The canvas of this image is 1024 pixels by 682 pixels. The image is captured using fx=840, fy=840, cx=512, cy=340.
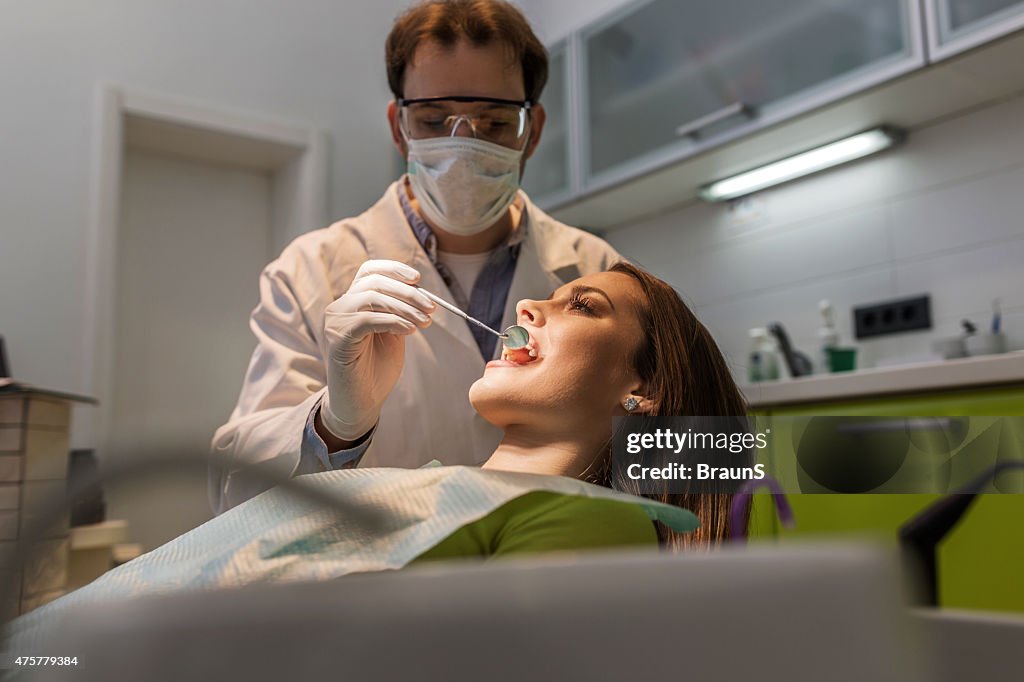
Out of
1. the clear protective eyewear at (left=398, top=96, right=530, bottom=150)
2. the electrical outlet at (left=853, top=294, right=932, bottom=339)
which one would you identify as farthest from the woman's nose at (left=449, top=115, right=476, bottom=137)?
the electrical outlet at (left=853, top=294, right=932, bottom=339)

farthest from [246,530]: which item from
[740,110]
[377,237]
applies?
[740,110]

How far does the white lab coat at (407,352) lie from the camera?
112 cm

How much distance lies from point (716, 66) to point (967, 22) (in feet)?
2.28

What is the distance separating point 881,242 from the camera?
7.50 ft

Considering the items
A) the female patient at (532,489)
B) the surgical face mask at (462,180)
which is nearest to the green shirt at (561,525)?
the female patient at (532,489)

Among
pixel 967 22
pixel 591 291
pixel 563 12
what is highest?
pixel 563 12

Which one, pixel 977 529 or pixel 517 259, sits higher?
pixel 517 259

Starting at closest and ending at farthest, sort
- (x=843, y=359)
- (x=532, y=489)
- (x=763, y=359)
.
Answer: (x=532, y=489), (x=843, y=359), (x=763, y=359)

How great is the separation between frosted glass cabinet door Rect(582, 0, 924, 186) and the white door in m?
1.32

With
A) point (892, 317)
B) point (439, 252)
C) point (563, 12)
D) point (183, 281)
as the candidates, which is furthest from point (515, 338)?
point (563, 12)

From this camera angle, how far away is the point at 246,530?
0.59m

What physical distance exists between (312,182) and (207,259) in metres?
→ 0.47

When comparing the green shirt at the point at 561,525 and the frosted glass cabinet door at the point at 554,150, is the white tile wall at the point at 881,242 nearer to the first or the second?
the frosted glass cabinet door at the point at 554,150

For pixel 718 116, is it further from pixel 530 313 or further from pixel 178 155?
pixel 178 155
